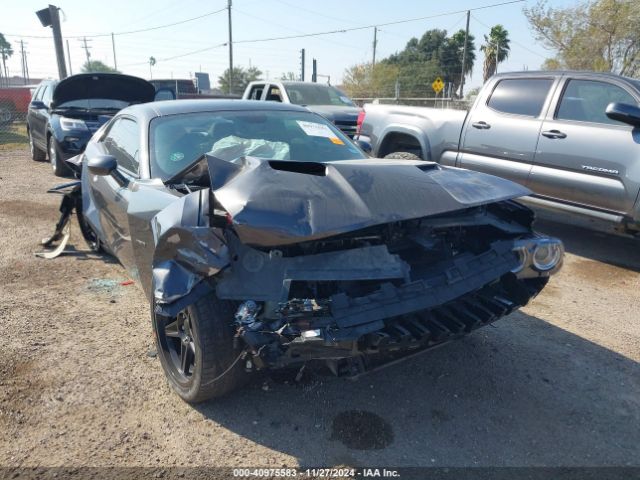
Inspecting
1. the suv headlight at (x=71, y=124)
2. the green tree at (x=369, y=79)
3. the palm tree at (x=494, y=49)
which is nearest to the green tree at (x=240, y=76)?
the green tree at (x=369, y=79)

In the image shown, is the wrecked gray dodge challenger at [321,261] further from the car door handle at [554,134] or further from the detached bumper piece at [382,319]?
the car door handle at [554,134]

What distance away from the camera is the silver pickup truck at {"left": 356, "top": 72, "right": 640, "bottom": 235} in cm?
503

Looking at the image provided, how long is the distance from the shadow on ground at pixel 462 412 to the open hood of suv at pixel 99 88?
860cm

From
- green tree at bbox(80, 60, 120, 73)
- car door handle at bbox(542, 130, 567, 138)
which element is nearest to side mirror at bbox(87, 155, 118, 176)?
car door handle at bbox(542, 130, 567, 138)

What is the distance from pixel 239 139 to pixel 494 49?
34.5 meters

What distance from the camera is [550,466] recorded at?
93.7 inches

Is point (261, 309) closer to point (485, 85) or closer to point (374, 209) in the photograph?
point (374, 209)

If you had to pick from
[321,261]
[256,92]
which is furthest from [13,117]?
[321,261]

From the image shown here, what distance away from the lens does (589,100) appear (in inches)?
216

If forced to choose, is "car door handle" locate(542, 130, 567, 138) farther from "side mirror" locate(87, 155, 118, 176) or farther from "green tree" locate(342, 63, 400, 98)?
"green tree" locate(342, 63, 400, 98)

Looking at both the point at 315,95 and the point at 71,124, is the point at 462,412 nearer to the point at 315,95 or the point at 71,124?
the point at 71,124

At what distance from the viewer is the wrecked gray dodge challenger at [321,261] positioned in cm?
221

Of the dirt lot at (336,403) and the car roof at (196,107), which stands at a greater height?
the car roof at (196,107)

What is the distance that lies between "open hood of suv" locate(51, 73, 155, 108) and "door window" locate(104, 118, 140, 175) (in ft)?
19.4
